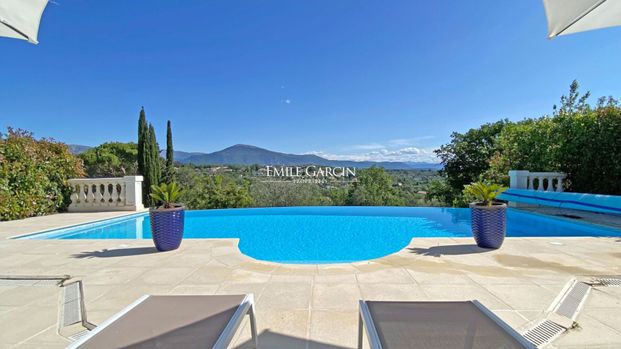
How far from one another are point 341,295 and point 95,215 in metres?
8.87

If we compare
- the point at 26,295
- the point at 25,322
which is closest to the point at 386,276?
the point at 25,322

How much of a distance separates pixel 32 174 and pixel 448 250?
35.7 ft

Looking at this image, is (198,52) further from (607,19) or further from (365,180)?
(607,19)

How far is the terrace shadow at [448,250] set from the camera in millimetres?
4316

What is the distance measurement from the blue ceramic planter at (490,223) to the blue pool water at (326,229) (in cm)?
178

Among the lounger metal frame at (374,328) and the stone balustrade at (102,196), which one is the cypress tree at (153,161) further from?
the lounger metal frame at (374,328)

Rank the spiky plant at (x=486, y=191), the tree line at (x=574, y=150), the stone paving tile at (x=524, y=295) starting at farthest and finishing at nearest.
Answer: the tree line at (x=574, y=150) → the spiky plant at (x=486, y=191) → the stone paving tile at (x=524, y=295)

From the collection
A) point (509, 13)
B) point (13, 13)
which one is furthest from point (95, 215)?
point (509, 13)

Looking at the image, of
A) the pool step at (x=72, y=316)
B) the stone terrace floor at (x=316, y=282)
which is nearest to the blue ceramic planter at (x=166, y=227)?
the stone terrace floor at (x=316, y=282)

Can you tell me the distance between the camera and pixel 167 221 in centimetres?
454

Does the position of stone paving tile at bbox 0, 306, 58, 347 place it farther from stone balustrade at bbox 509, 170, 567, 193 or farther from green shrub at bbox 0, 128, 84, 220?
stone balustrade at bbox 509, 170, 567, 193

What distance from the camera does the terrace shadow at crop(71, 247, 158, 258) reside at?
450 cm

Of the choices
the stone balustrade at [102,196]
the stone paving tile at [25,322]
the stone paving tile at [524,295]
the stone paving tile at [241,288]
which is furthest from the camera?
the stone balustrade at [102,196]

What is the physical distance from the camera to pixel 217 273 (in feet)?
11.8
